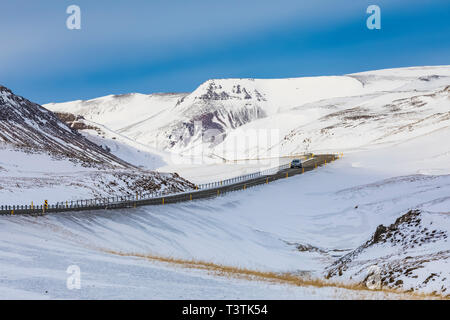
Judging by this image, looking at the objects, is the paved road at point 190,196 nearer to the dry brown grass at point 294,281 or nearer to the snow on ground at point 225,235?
the snow on ground at point 225,235

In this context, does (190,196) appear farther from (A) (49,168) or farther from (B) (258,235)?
(A) (49,168)

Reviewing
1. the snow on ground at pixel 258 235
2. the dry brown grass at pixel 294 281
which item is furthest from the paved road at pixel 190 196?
the dry brown grass at pixel 294 281

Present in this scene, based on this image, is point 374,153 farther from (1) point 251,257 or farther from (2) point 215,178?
(1) point 251,257

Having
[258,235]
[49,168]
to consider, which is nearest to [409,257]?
[258,235]

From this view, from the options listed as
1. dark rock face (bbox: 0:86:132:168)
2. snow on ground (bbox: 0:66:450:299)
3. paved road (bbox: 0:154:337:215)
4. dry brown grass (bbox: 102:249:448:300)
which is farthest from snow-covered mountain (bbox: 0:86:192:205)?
dry brown grass (bbox: 102:249:448:300)

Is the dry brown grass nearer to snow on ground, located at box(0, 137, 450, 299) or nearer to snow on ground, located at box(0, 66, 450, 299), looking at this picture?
snow on ground, located at box(0, 66, 450, 299)

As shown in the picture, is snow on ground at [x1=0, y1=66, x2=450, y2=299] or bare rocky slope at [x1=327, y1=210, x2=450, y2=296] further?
bare rocky slope at [x1=327, y1=210, x2=450, y2=296]
